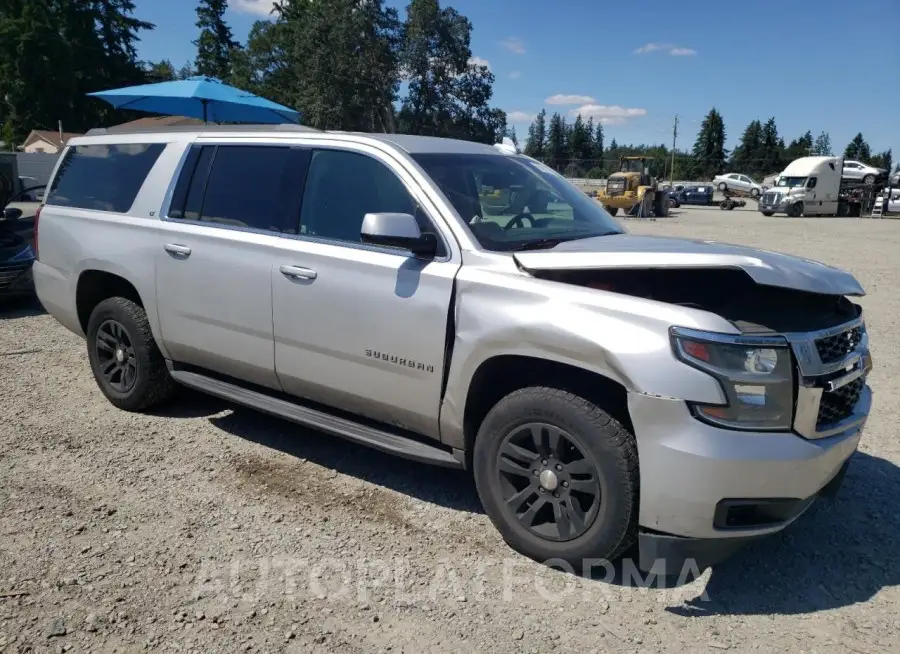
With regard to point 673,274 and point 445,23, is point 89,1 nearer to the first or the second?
point 445,23

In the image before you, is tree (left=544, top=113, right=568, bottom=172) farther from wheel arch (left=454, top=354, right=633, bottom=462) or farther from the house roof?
wheel arch (left=454, top=354, right=633, bottom=462)

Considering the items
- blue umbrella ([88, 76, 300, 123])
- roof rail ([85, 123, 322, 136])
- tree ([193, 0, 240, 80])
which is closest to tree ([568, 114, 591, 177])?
tree ([193, 0, 240, 80])

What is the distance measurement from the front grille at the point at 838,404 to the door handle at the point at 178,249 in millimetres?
3540

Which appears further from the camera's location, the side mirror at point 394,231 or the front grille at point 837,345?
the side mirror at point 394,231

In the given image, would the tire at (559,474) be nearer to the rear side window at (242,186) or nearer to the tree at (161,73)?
the rear side window at (242,186)

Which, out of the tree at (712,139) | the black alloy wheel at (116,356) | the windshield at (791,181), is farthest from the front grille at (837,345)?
the tree at (712,139)

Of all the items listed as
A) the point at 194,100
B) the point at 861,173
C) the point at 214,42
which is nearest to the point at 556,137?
the point at 214,42

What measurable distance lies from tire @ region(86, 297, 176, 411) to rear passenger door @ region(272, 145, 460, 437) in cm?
129

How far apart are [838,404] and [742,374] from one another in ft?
2.10

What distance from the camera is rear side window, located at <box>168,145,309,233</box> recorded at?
4.04 meters

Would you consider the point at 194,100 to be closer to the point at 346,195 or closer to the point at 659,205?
the point at 346,195

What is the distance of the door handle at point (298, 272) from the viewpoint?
3749 millimetres

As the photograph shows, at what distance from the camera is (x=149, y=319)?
470 centimetres

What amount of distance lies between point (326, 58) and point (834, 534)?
53.5 meters
